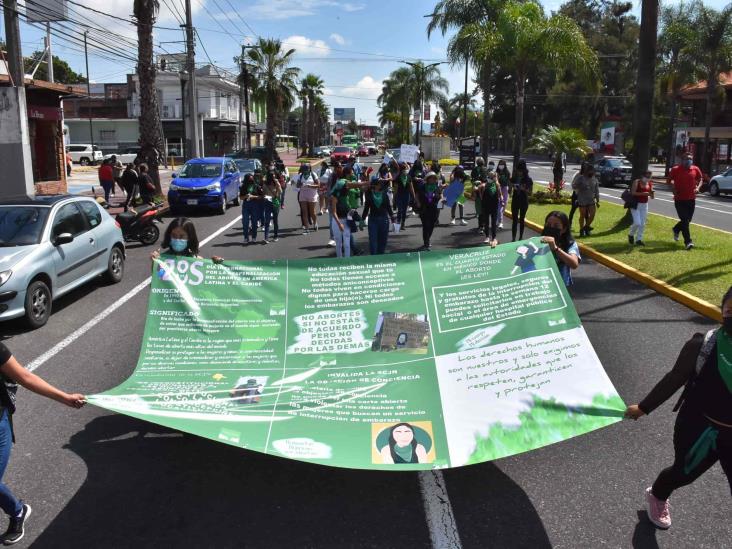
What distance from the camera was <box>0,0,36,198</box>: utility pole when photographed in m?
16.8

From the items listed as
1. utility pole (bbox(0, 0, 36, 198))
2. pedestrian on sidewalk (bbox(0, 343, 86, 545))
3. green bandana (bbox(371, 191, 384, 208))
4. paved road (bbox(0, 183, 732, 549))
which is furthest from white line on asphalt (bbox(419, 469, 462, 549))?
utility pole (bbox(0, 0, 36, 198))

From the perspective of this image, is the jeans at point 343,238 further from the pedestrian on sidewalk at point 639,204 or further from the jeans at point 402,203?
the pedestrian on sidewalk at point 639,204

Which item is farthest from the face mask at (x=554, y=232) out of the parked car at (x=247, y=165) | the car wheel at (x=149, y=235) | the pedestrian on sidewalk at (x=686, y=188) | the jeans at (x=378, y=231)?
A: the parked car at (x=247, y=165)

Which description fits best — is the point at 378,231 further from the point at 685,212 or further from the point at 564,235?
the point at 685,212

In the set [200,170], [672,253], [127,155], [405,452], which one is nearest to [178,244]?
[405,452]

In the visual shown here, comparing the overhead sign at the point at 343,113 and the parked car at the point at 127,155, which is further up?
the overhead sign at the point at 343,113

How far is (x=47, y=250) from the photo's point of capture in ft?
27.7

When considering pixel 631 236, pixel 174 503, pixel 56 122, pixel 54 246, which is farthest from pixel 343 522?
pixel 56 122

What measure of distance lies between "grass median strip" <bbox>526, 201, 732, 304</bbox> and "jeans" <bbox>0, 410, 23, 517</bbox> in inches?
336

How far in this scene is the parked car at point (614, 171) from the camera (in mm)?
36219

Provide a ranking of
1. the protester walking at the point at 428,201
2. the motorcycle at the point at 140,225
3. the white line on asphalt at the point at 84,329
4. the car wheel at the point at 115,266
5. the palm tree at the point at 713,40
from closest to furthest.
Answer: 1. the white line on asphalt at the point at 84,329
2. the car wheel at the point at 115,266
3. the protester walking at the point at 428,201
4. the motorcycle at the point at 140,225
5. the palm tree at the point at 713,40

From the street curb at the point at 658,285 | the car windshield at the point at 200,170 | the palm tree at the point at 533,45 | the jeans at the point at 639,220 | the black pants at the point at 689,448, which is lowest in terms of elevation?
the street curb at the point at 658,285

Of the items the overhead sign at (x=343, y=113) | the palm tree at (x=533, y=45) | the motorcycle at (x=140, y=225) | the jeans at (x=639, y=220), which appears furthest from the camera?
the overhead sign at (x=343, y=113)

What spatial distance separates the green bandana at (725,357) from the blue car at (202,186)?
18.9 meters
